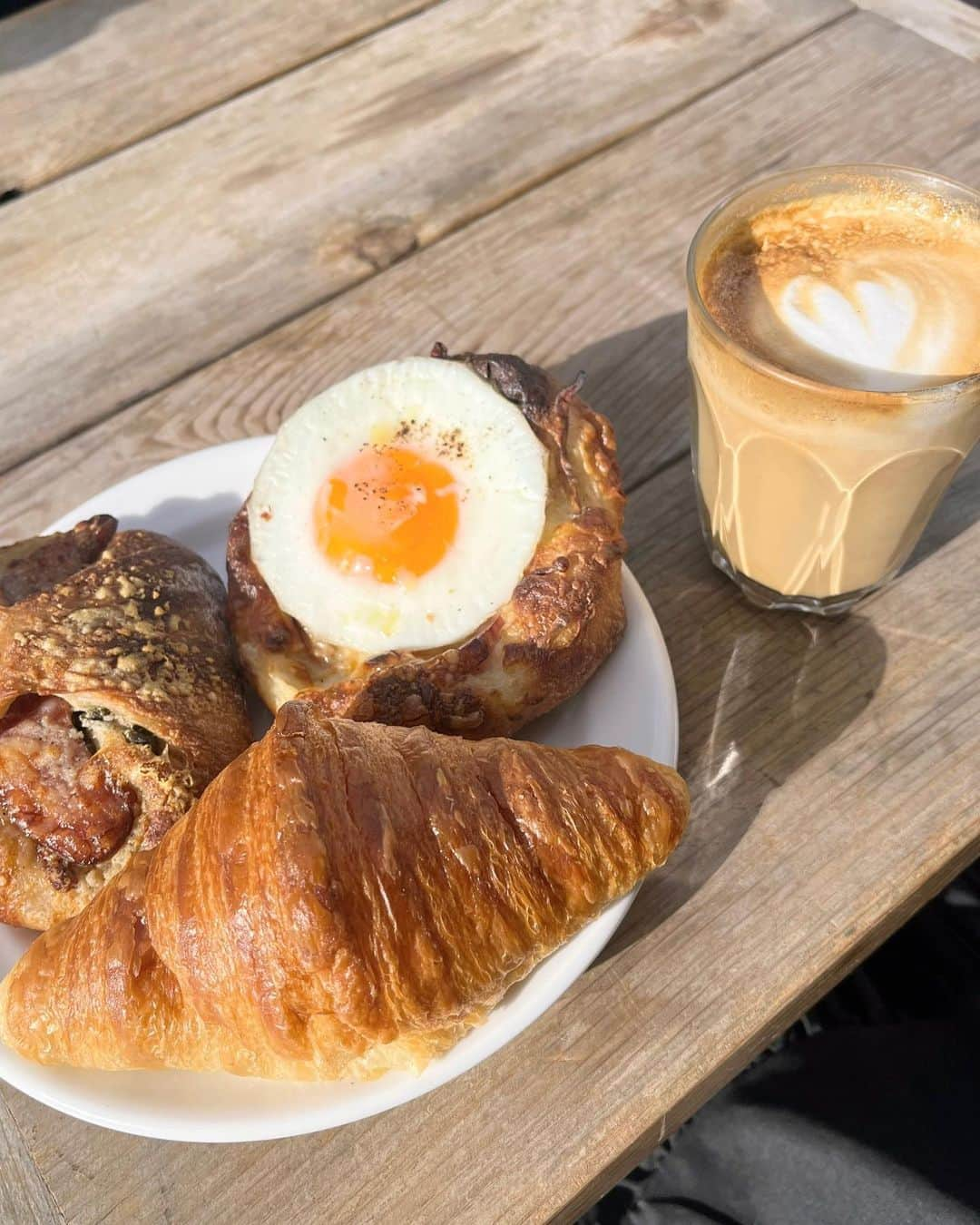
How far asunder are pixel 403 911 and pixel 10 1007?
42 cm

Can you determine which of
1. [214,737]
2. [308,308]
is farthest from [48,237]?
[214,737]

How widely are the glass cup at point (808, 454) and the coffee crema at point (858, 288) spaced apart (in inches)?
0.8

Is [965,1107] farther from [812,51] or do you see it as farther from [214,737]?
[812,51]

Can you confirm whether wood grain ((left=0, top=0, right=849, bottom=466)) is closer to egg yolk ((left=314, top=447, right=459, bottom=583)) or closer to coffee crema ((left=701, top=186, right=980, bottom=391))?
egg yolk ((left=314, top=447, right=459, bottom=583))

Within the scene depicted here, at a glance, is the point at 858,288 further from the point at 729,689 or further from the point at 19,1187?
the point at 19,1187

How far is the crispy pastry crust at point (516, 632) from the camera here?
121cm

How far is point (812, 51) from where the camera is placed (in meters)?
2.18

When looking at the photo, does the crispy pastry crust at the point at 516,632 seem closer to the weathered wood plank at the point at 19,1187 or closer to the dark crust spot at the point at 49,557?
the dark crust spot at the point at 49,557

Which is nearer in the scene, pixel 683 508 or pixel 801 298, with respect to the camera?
pixel 801 298

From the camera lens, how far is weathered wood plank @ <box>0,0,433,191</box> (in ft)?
7.18

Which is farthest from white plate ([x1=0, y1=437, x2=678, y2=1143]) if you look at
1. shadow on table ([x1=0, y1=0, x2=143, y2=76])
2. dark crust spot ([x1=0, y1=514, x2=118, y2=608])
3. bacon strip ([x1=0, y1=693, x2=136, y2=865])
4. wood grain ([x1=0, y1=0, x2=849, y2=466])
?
shadow on table ([x1=0, y1=0, x2=143, y2=76])

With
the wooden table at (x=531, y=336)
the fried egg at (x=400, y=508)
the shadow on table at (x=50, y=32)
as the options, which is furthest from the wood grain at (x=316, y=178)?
the fried egg at (x=400, y=508)

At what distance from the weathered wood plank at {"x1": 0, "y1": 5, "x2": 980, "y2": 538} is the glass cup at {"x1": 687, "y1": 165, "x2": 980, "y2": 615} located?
286mm

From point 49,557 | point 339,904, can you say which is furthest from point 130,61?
point 339,904
